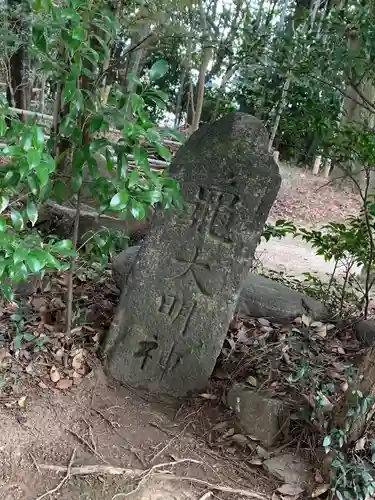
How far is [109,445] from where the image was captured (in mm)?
2461

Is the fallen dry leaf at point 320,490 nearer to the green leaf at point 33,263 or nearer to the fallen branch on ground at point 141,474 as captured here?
the fallen branch on ground at point 141,474

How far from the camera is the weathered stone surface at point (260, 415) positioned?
2.46 metres

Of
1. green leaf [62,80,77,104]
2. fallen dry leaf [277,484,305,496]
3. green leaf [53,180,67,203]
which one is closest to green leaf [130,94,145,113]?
green leaf [62,80,77,104]

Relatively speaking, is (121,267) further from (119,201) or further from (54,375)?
(119,201)

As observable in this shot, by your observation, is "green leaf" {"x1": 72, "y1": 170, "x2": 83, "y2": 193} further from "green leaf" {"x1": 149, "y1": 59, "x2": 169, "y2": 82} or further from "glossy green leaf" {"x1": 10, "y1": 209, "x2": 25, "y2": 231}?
"green leaf" {"x1": 149, "y1": 59, "x2": 169, "y2": 82}

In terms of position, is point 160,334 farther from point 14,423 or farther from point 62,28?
point 62,28

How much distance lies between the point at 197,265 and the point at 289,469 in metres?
1.11

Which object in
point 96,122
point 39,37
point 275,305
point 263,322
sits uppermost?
point 39,37

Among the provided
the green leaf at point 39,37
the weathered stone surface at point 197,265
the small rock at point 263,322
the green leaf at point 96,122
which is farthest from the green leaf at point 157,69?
the small rock at point 263,322

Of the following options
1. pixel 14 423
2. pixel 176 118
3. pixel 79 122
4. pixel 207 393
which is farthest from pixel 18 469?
pixel 176 118

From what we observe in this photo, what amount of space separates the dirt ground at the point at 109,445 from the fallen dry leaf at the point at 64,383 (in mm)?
22

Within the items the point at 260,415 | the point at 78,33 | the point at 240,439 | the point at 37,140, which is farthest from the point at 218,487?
the point at 78,33

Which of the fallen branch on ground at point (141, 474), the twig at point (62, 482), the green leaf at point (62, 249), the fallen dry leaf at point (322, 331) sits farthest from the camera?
the fallen dry leaf at point (322, 331)

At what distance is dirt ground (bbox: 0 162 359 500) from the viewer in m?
2.20
